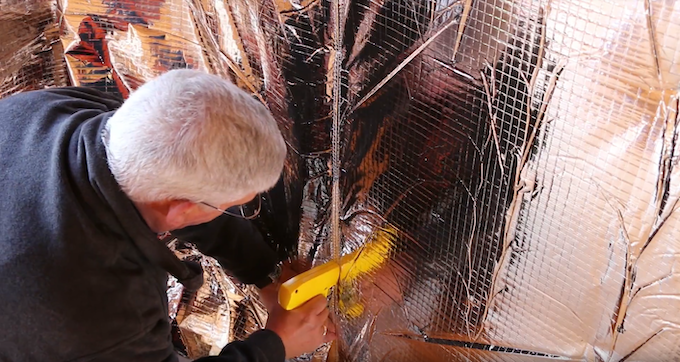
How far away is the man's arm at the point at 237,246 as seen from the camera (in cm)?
110

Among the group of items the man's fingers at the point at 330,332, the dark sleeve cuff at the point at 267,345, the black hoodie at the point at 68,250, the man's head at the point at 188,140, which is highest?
the man's head at the point at 188,140

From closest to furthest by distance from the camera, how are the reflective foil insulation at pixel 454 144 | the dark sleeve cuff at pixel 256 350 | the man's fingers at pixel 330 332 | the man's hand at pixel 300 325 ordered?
the reflective foil insulation at pixel 454 144
the dark sleeve cuff at pixel 256 350
the man's hand at pixel 300 325
the man's fingers at pixel 330 332

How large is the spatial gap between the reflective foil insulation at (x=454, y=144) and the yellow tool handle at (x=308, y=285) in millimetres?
47

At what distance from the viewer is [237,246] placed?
1.16m

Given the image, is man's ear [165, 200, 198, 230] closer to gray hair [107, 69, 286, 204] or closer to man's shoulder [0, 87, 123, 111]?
gray hair [107, 69, 286, 204]

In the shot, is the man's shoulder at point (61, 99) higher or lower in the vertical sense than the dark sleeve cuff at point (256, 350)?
higher

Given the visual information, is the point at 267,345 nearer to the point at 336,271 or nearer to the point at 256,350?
the point at 256,350

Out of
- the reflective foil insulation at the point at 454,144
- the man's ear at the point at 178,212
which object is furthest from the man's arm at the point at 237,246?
the man's ear at the point at 178,212

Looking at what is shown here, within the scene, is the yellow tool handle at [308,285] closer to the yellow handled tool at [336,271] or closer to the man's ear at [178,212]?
the yellow handled tool at [336,271]

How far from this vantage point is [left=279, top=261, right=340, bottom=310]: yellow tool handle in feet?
3.58

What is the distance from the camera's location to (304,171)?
1.15 meters

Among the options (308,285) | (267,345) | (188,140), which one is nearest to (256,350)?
(267,345)

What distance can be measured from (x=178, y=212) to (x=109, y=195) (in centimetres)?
10

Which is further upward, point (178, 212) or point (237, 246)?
point (178, 212)
